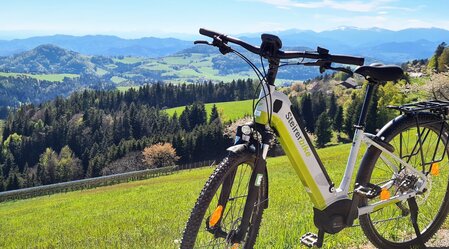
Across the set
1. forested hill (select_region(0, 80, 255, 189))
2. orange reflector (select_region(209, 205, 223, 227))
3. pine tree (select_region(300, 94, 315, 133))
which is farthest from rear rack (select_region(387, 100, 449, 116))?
pine tree (select_region(300, 94, 315, 133))

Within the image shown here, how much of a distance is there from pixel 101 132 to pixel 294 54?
12535cm

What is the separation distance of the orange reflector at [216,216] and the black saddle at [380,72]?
2023 mm

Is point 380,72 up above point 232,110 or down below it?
above

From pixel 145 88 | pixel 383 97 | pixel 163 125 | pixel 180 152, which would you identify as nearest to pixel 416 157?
pixel 383 97

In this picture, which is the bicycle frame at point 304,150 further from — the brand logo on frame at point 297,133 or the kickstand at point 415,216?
the kickstand at point 415,216

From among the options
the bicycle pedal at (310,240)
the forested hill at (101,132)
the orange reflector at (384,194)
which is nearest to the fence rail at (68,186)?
the forested hill at (101,132)

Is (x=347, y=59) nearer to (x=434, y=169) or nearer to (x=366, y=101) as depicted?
(x=366, y=101)

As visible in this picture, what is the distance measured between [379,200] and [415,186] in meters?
0.49

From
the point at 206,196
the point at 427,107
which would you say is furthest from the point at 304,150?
the point at 427,107

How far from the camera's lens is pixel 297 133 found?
421 centimetres

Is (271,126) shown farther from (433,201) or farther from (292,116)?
(433,201)

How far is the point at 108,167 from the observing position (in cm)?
8825

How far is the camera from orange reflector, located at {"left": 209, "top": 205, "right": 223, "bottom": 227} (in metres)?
3.81

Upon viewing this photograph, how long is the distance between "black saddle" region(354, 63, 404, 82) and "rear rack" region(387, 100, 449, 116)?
1.60 feet
